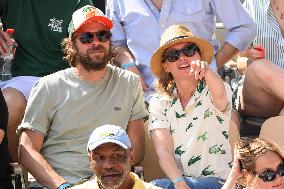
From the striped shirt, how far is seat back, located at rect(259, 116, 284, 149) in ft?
2.50

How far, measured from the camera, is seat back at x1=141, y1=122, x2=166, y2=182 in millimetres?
5156

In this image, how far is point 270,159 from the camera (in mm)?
4023

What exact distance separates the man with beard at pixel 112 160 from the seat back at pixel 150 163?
1.05 meters

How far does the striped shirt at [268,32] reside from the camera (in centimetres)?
582

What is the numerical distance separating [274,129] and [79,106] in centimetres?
131

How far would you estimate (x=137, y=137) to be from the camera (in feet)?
16.7

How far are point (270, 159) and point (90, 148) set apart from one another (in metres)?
0.95

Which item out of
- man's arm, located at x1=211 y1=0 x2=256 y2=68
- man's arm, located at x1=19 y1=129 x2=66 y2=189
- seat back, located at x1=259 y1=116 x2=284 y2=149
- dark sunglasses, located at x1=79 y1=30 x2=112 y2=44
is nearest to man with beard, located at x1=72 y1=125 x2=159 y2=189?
man's arm, located at x1=19 y1=129 x2=66 y2=189

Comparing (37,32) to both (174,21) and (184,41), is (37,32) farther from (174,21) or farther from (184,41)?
(184,41)

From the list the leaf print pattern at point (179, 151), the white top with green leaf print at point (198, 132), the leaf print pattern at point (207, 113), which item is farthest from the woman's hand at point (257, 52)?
the leaf print pattern at point (179, 151)

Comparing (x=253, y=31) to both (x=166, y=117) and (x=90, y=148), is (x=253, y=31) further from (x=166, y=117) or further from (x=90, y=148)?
(x=90, y=148)

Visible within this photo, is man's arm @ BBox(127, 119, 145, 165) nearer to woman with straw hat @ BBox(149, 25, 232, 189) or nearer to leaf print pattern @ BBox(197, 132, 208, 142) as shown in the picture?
woman with straw hat @ BBox(149, 25, 232, 189)

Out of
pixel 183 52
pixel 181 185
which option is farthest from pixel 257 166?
pixel 183 52

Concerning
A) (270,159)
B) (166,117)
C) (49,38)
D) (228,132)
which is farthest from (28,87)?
(270,159)
